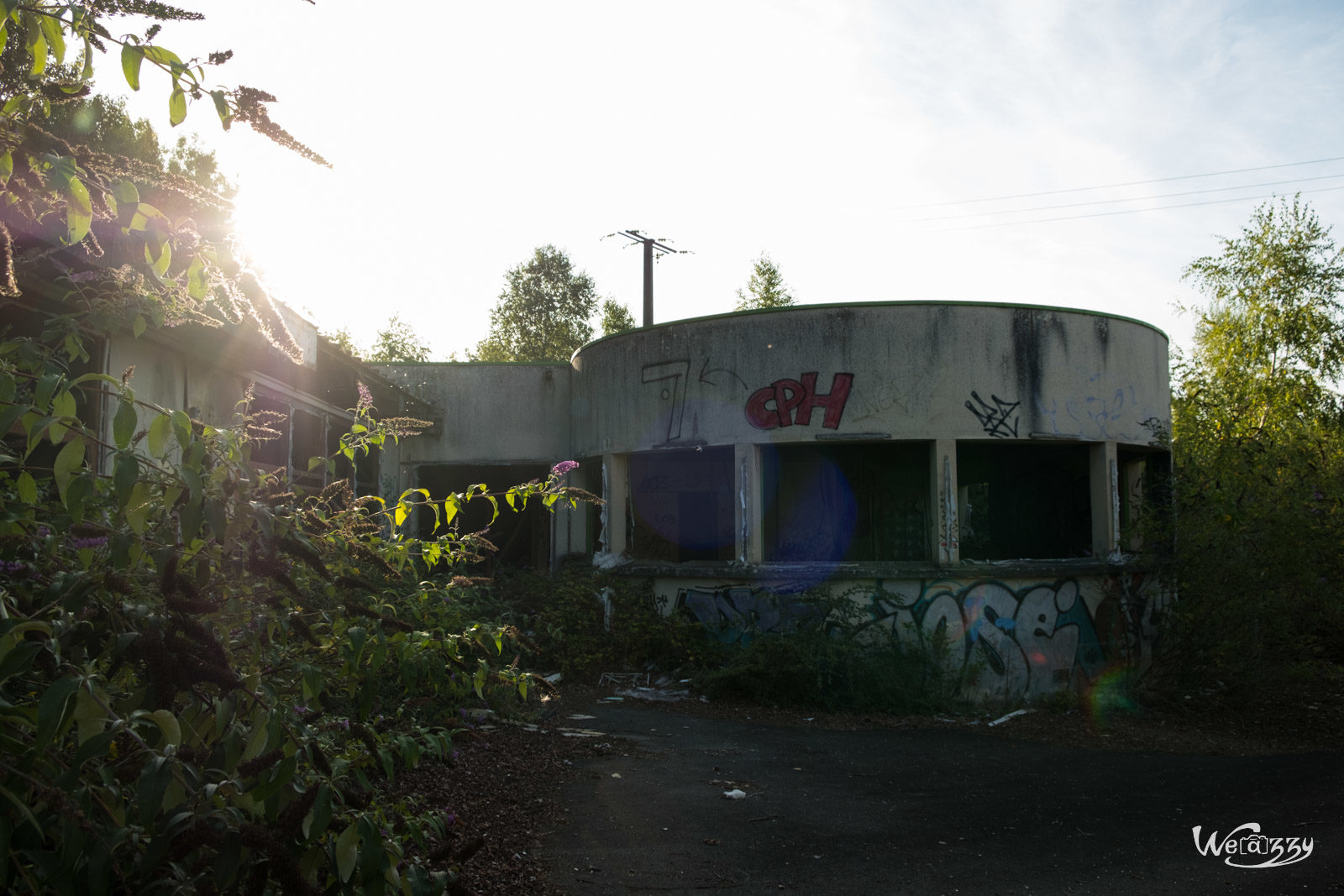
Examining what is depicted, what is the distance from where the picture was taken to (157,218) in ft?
6.46

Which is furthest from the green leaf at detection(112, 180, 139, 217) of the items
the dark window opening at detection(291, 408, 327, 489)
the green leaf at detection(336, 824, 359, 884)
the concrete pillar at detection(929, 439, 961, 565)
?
the dark window opening at detection(291, 408, 327, 489)

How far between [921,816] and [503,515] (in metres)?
15.9

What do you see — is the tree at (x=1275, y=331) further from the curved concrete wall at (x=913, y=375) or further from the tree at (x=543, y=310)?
the tree at (x=543, y=310)

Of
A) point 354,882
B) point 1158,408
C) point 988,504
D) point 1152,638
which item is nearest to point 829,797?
point 354,882

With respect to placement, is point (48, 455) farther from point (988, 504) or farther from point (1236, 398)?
point (1236, 398)

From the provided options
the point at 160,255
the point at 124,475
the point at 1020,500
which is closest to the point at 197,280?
the point at 160,255

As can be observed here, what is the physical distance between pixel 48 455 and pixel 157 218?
589 cm

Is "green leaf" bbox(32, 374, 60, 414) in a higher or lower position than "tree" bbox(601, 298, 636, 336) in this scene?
lower

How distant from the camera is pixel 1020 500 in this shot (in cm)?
1478

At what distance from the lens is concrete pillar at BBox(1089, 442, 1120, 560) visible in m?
11.1

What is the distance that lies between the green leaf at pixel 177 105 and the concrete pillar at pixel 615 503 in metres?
10.8

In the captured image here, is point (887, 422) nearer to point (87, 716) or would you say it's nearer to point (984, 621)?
point (984, 621)

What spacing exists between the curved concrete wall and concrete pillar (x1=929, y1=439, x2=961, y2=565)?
19cm

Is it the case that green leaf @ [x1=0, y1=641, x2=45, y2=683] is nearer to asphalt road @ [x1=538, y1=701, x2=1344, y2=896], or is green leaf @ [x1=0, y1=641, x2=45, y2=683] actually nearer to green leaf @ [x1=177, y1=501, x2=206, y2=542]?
green leaf @ [x1=177, y1=501, x2=206, y2=542]
